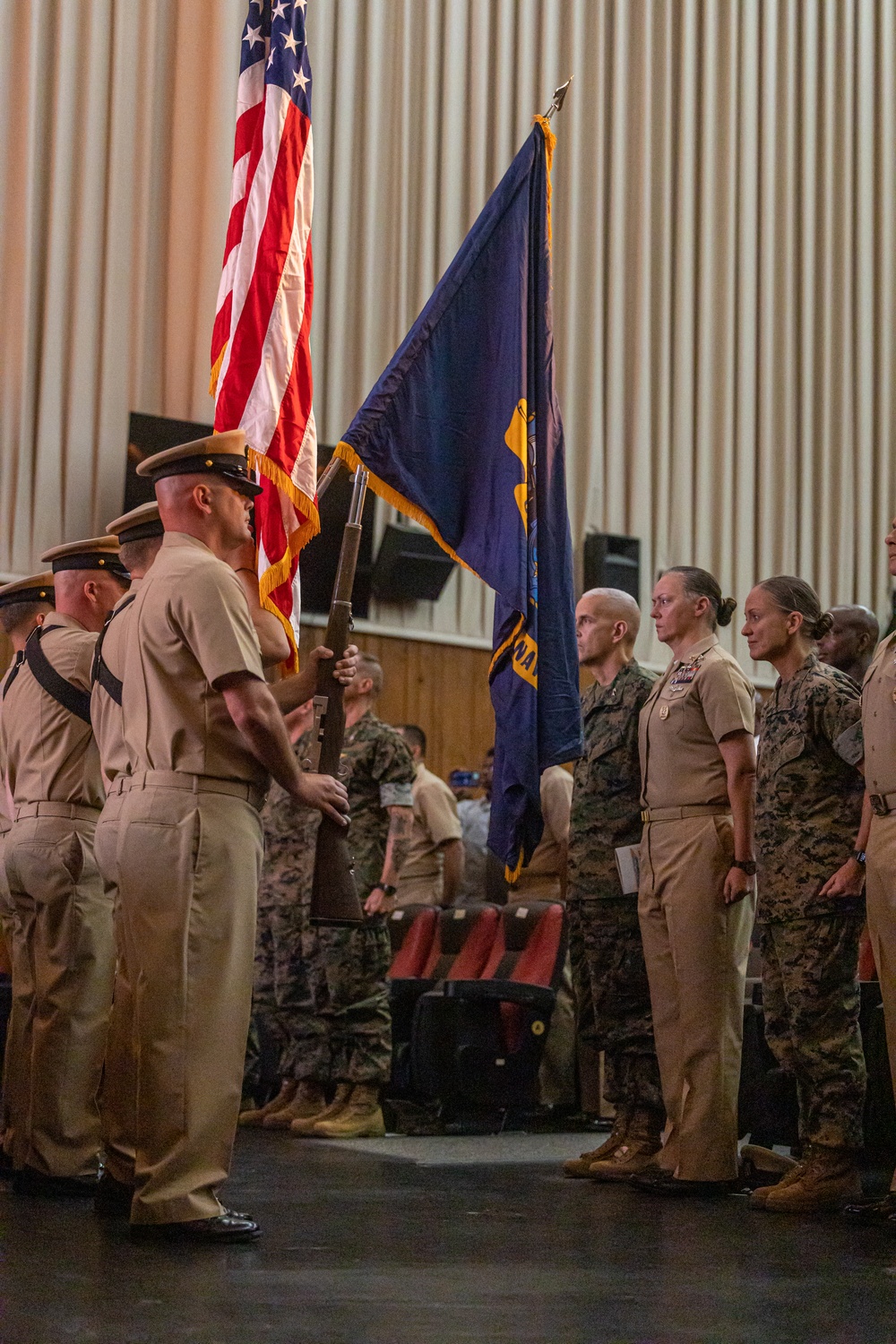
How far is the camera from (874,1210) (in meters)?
3.60

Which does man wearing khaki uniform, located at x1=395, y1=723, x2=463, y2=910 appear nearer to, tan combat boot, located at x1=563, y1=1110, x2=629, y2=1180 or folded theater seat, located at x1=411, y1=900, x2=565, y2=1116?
folded theater seat, located at x1=411, y1=900, x2=565, y2=1116

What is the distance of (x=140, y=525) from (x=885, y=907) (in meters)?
1.99

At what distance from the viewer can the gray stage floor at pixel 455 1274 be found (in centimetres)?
245

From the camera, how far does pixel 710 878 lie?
4.12 meters

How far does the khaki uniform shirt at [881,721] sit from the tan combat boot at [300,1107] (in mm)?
2800

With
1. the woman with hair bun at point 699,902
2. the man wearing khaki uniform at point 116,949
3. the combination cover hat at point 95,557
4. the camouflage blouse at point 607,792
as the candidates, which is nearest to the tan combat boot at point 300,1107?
the camouflage blouse at point 607,792

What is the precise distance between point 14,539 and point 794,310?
6.06 metres

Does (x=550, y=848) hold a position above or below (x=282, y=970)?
above

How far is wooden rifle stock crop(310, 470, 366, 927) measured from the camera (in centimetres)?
362

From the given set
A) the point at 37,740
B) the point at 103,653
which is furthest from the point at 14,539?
the point at 103,653

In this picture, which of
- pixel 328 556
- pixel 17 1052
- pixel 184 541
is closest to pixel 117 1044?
pixel 17 1052

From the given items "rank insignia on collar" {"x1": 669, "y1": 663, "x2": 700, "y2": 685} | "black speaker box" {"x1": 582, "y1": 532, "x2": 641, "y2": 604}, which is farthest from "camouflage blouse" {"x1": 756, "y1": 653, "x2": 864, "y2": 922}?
"black speaker box" {"x1": 582, "y1": 532, "x2": 641, "y2": 604}

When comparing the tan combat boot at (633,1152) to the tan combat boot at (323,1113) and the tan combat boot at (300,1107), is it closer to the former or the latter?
the tan combat boot at (323,1113)

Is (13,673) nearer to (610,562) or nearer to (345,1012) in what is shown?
Result: (345,1012)
